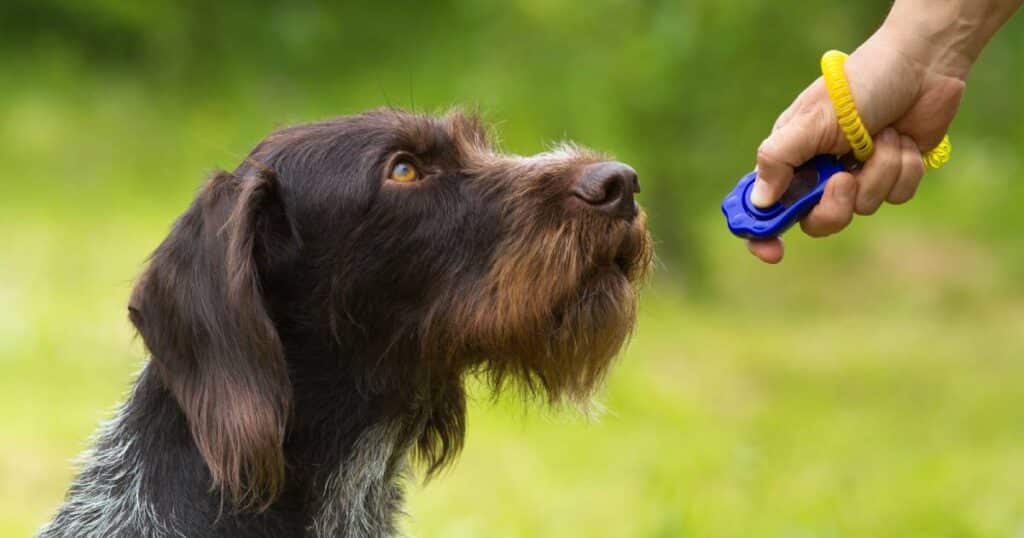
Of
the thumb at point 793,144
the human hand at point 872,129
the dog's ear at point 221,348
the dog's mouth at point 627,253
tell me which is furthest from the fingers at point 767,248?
the dog's ear at point 221,348

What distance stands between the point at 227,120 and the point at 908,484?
1098 centimetres

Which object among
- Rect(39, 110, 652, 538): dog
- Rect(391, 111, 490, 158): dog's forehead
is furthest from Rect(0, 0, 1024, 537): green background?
Rect(39, 110, 652, 538): dog

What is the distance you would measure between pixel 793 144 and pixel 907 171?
0.37 m

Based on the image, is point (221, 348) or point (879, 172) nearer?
point (221, 348)

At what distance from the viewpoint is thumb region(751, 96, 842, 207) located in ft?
12.6

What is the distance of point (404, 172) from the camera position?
4.08m

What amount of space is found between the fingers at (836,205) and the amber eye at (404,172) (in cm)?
103

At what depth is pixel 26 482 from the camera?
25.3 feet

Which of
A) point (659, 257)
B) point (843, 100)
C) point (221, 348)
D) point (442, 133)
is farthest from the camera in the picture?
point (659, 257)

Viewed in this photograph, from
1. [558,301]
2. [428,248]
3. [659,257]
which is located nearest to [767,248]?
[558,301]

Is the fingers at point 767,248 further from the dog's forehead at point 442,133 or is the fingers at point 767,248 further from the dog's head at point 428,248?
the dog's forehead at point 442,133

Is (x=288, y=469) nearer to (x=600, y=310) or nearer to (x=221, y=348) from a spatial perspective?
(x=221, y=348)

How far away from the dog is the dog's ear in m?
0.01

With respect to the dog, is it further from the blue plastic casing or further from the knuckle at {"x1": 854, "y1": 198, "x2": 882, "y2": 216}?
the knuckle at {"x1": 854, "y1": 198, "x2": 882, "y2": 216}
